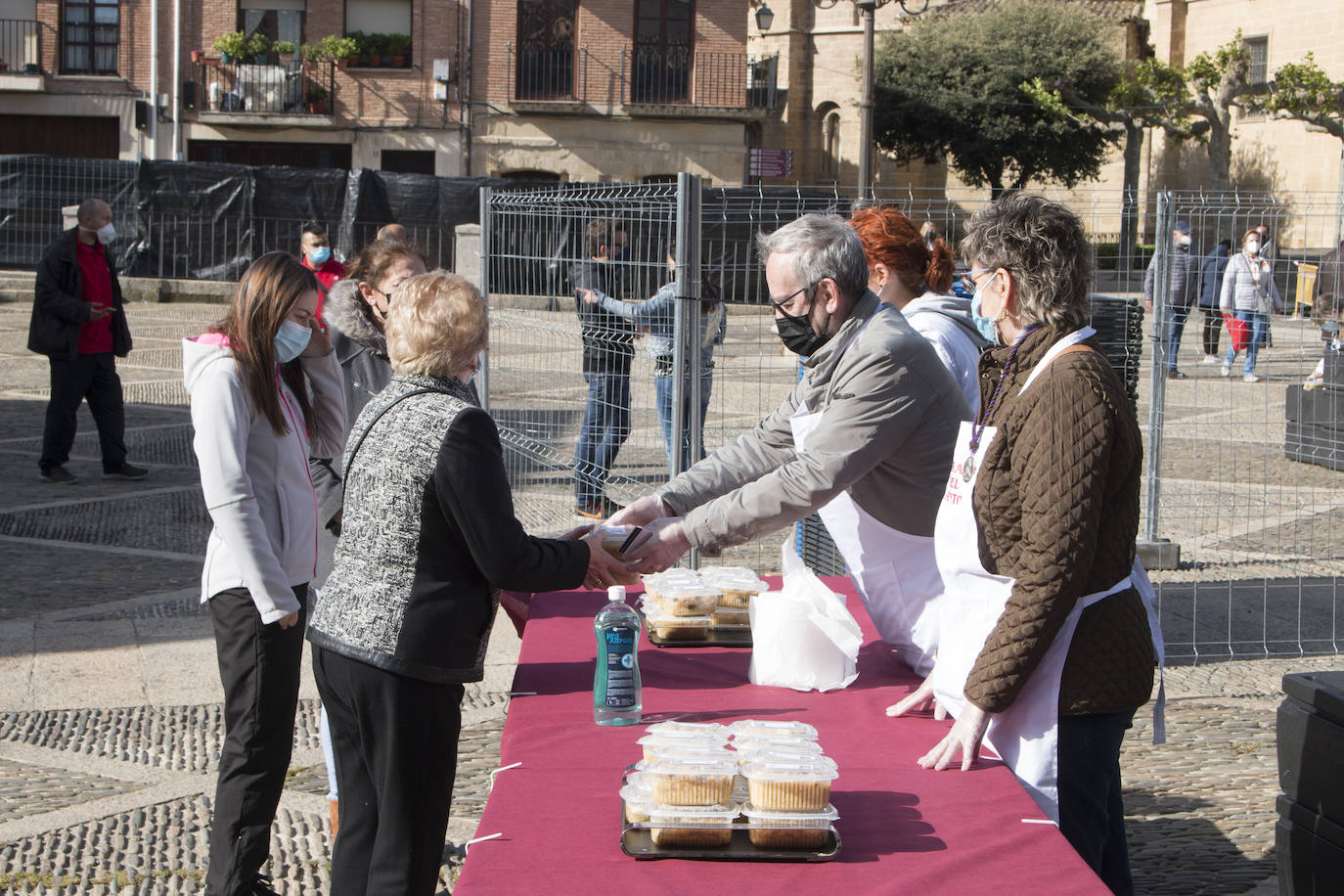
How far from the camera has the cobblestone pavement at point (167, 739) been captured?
4098mm

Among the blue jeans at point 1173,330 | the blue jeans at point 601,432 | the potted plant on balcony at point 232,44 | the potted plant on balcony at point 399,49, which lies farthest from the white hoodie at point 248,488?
the potted plant on balcony at point 399,49

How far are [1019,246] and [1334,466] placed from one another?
889cm

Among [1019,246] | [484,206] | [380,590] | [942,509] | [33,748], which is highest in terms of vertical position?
[484,206]

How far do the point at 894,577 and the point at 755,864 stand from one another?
1.25 meters

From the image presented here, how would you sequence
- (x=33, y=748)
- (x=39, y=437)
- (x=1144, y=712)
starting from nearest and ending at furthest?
(x=33, y=748)
(x=1144, y=712)
(x=39, y=437)

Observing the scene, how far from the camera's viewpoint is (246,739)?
138 inches

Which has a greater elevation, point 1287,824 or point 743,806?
point 743,806

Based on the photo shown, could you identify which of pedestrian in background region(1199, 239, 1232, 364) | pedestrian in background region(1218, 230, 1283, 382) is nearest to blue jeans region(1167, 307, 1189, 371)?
pedestrian in background region(1199, 239, 1232, 364)

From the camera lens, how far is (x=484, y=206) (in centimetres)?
816

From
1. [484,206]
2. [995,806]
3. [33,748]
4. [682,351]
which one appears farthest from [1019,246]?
[484,206]

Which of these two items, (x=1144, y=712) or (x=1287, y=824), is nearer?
(x=1287, y=824)

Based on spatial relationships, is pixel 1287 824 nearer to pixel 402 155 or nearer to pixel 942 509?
pixel 942 509

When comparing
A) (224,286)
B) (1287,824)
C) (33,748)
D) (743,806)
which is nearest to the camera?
(743,806)

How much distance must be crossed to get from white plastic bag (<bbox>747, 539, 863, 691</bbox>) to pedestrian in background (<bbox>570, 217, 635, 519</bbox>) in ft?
13.6
